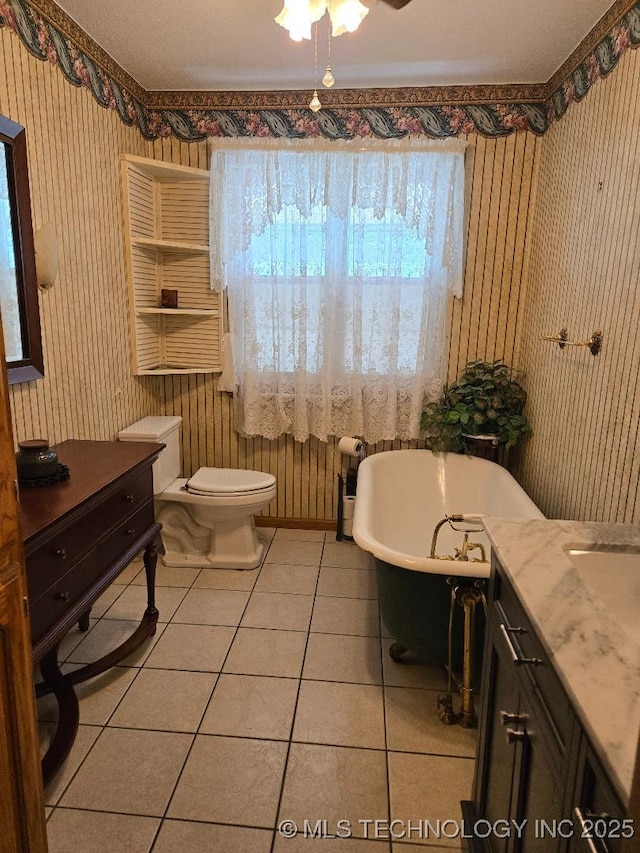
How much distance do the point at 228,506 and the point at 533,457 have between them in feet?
5.51

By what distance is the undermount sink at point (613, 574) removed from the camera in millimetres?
1354

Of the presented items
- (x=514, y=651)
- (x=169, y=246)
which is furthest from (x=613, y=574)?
(x=169, y=246)

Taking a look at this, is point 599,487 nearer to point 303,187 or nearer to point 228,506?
point 228,506

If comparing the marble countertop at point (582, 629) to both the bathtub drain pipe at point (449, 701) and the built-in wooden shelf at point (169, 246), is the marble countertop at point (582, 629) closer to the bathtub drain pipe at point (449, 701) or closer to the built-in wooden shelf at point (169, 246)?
the bathtub drain pipe at point (449, 701)

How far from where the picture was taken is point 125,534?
210 cm

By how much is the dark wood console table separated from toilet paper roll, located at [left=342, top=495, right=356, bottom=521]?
54.4 inches

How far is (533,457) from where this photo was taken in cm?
301

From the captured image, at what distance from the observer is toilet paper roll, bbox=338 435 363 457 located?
3.34m

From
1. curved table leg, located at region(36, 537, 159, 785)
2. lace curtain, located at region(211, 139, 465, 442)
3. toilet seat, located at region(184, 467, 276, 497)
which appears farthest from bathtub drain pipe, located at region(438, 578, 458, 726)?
lace curtain, located at region(211, 139, 465, 442)

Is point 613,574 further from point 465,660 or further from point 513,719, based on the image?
point 465,660

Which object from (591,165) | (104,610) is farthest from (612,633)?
(104,610)

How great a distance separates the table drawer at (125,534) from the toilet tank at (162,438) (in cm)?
59

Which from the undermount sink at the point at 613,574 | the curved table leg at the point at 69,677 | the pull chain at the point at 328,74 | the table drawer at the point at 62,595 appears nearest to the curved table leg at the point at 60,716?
the curved table leg at the point at 69,677

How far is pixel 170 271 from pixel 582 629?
10.2ft
